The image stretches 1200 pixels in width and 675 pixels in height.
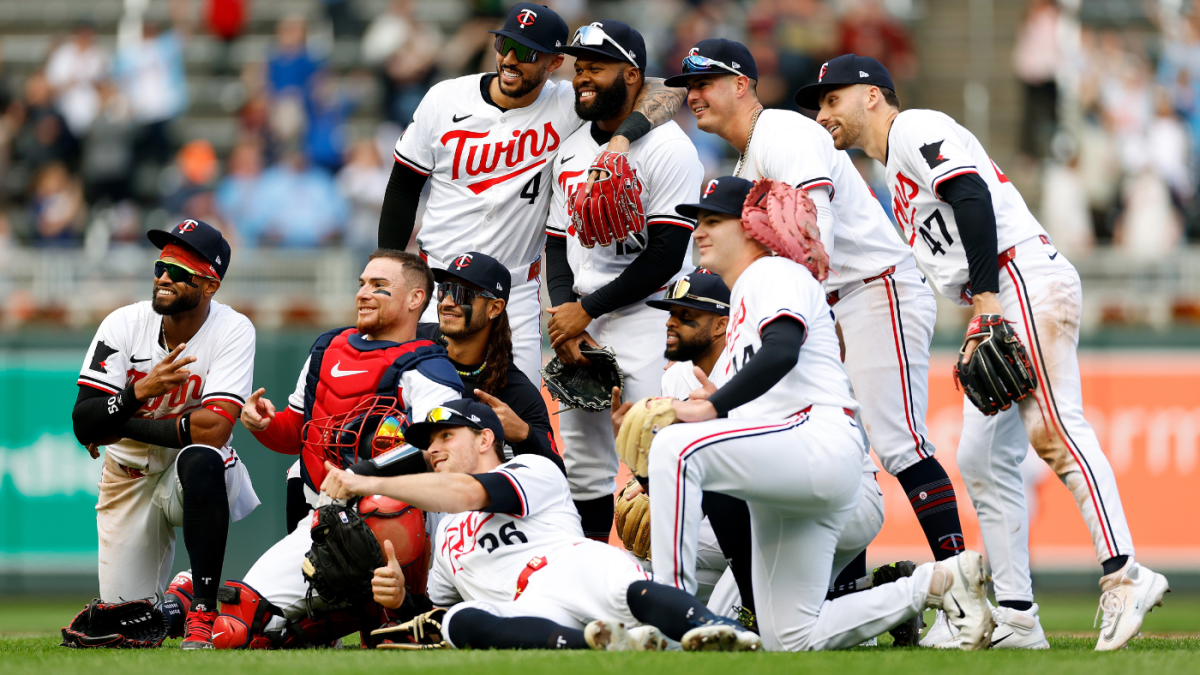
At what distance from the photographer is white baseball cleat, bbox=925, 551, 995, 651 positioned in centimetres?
503

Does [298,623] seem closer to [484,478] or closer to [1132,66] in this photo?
[484,478]

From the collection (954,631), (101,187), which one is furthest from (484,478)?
(101,187)

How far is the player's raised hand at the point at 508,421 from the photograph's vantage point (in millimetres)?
5746

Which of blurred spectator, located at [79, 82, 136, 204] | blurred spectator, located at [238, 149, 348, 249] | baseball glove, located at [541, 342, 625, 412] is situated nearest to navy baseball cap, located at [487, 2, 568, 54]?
baseball glove, located at [541, 342, 625, 412]

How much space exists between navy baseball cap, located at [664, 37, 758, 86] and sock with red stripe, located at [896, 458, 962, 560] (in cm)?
183

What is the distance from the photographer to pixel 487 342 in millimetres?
6090

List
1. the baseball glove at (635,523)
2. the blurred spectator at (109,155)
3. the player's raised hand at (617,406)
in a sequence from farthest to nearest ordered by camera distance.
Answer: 1. the blurred spectator at (109,155)
2. the baseball glove at (635,523)
3. the player's raised hand at (617,406)

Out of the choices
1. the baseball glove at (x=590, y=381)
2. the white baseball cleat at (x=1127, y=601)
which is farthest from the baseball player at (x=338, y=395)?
the white baseball cleat at (x=1127, y=601)

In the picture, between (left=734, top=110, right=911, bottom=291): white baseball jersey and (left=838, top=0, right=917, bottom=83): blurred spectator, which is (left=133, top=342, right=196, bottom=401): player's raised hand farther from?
(left=838, top=0, right=917, bottom=83): blurred spectator

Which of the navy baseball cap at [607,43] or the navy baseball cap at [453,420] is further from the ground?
the navy baseball cap at [607,43]

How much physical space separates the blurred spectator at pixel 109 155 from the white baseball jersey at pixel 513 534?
8491 millimetres

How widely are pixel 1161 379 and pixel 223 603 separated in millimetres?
7119

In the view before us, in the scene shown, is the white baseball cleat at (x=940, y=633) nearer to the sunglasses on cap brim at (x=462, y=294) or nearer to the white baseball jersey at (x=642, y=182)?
the white baseball jersey at (x=642, y=182)

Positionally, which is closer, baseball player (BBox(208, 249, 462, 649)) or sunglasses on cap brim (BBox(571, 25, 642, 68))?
baseball player (BBox(208, 249, 462, 649))
